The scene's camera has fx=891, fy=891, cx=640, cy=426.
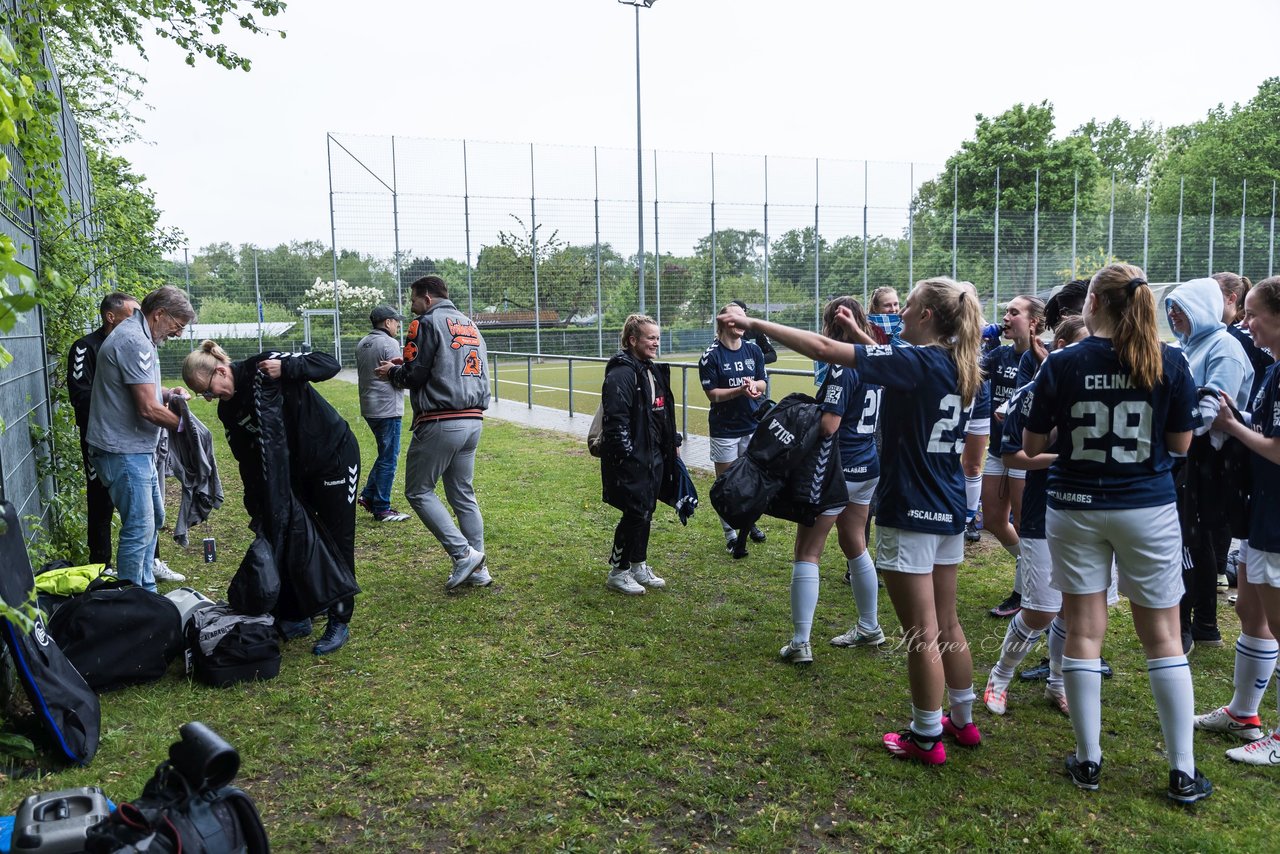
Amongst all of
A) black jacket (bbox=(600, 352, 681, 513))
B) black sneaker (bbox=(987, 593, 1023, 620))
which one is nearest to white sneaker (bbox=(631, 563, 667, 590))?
black jacket (bbox=(600, 352, 681, 513))

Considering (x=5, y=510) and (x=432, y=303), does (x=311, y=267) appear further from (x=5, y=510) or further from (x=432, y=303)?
(x=5, y=510)

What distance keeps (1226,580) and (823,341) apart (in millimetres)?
3917

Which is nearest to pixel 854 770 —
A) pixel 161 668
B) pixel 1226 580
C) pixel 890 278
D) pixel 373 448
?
pixel 161 668

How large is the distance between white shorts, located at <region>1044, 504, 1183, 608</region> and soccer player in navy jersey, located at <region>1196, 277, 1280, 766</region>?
482 millimetres

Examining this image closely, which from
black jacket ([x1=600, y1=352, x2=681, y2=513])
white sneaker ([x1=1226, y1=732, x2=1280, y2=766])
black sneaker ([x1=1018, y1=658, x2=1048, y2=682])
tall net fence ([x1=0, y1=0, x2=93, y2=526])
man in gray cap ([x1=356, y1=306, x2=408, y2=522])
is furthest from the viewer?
man in gray cap ([x1=356, y1=306, x2=408, y2=522])

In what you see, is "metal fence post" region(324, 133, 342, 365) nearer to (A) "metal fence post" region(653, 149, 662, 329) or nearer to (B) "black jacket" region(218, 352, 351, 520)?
(A) "metal fence post" region(653, 149, 662, 329)

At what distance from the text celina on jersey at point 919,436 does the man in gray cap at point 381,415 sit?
512cm

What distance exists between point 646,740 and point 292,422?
2.31m

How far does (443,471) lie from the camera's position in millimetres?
5371

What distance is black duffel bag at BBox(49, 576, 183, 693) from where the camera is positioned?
3.85 m

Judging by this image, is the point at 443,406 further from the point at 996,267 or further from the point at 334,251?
the point at 996,267

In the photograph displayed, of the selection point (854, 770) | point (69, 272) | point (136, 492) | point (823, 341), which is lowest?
point (854, 770)

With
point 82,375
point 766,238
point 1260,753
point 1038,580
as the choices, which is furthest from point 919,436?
point 766,238

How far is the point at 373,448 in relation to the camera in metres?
11.0
